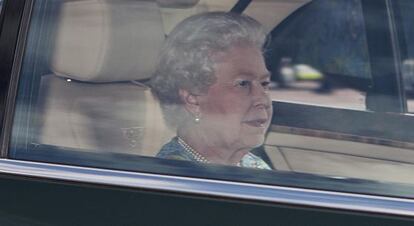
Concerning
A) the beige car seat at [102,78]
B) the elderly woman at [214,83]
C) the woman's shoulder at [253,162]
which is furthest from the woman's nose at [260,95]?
the beige car seat at [102,78]

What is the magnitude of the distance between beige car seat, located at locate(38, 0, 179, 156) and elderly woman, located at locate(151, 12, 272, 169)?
0.05m

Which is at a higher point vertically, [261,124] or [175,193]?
[261,124]

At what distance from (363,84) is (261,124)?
0.31 m

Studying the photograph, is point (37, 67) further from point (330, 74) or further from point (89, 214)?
point (330, 74)

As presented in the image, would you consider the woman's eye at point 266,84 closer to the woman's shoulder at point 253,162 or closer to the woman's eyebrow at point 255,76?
→ the woman's eyebrow at point 255,76

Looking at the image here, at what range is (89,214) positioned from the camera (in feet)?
8.05

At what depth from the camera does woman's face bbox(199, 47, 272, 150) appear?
259cm

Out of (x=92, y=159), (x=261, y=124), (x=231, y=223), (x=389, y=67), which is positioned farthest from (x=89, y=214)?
(x=389, y=67)

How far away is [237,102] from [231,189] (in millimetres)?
304

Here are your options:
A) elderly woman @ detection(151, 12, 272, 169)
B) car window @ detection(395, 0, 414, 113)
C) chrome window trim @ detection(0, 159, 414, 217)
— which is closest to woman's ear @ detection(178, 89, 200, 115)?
elderly woman @ detection(151, 12, 272, 169)

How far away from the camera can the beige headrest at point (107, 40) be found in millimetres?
2619

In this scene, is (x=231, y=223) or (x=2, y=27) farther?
(x=2, y=27)

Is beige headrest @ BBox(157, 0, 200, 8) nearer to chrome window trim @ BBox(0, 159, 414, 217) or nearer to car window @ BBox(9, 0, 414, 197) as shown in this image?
car window @ BBox(9, 0, 414, 197)

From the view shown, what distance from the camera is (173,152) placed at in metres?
2.56
